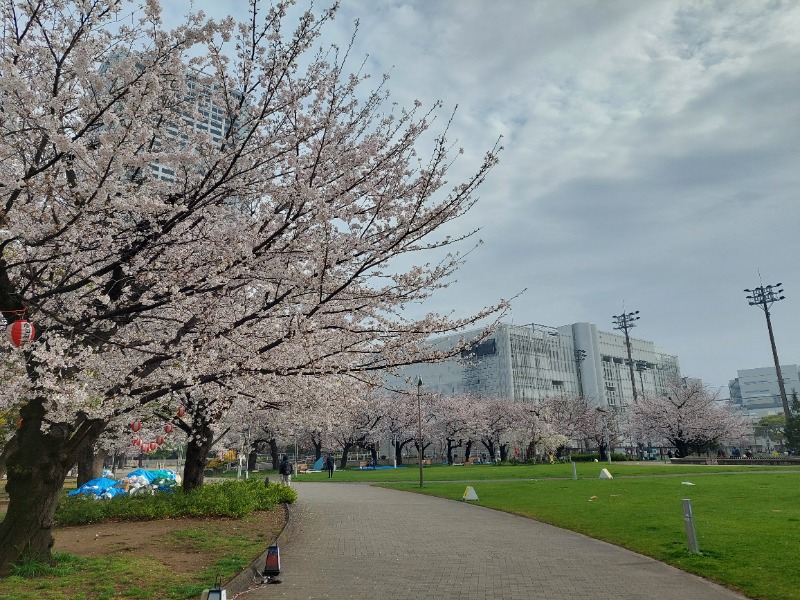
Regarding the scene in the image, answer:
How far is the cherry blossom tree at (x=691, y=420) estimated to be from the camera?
55.9 metres

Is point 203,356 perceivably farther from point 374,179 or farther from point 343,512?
point 343,512

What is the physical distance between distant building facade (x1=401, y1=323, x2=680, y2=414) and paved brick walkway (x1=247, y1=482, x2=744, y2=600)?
88934 mm

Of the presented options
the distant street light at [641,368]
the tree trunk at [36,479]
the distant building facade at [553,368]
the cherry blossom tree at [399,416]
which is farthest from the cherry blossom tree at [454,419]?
the distant street light at [641,368]

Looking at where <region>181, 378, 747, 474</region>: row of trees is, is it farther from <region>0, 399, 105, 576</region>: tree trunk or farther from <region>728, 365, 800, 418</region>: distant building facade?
<region>728, 365, 800, 418</region>: distant building facade

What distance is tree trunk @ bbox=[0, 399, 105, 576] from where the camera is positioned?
802 centimetres

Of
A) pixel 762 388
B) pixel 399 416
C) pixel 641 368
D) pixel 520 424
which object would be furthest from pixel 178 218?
pixel 762 388

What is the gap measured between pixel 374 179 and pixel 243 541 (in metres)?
8.07

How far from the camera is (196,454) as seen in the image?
1817 cm

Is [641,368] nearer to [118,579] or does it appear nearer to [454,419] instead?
[454,419]

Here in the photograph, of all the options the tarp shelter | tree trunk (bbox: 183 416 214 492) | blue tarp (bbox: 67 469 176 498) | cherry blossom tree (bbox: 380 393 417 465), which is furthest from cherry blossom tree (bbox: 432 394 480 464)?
tree trunk (bbox: 183 416 214 492)

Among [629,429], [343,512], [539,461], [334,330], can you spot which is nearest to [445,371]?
[629,429]

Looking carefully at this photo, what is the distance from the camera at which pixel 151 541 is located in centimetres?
1098

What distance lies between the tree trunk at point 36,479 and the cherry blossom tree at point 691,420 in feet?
197

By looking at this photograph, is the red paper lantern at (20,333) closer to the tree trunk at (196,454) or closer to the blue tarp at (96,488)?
the tree trunk at (196,454)
